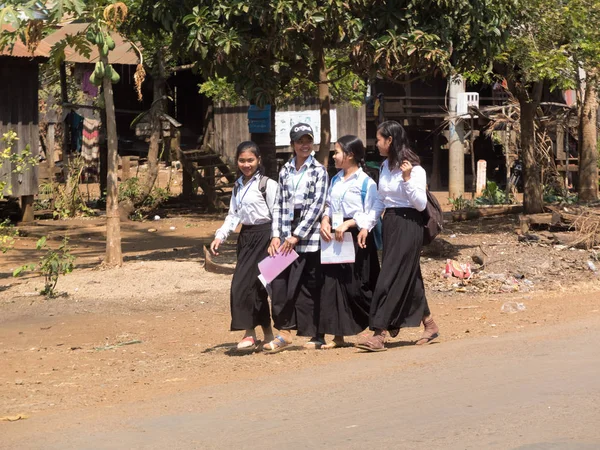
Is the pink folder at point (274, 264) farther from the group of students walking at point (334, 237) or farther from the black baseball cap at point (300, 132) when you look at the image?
the black baseball cap at point (300, 132)

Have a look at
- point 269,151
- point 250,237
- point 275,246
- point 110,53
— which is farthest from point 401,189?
point 110,53

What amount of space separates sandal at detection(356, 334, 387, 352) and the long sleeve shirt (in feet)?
2.88

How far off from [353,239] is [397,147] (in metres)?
0.79

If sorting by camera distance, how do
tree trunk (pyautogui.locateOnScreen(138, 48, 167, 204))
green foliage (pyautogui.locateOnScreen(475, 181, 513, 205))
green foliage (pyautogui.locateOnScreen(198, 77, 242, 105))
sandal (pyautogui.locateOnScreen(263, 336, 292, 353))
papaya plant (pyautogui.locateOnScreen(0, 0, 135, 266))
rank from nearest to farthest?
sandal (pyautogui.locateOnScreen(263, 336, 292, 353))
papaya plant (pyautogui.locateOnScreen(0, 0, 135, 266))
green foliage (pyautogui.locateOnScreen(475, 181, 513, 205))
green foliage (pyautogui.locateOnScreen(198, 77, 242, 105))
tree trunk (pyautogui.locateOnScreen(138, 48, 167, 204))

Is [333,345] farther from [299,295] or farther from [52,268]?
[52,268]

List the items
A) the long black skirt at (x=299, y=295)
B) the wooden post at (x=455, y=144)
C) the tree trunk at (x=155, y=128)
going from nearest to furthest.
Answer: the long black skirt at (x=299, y=295) → the tree trunk at (x=155, y=128) → the wooden post at (x=455, y=144)

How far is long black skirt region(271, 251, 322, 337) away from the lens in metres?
7.59

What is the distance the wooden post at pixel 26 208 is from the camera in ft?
66.5

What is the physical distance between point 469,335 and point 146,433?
3.85m

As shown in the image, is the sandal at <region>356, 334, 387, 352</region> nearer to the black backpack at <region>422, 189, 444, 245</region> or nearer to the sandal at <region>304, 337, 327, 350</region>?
the sandal at <region>304, 337, 327, 350</region>

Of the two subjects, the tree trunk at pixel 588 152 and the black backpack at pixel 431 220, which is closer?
the black backpack at pixel 431 220

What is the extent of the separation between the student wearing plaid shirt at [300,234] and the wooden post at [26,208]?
13.9 meters

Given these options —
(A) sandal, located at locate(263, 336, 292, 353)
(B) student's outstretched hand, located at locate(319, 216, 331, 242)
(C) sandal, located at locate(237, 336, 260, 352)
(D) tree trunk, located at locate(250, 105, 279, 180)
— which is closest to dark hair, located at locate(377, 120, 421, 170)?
(B) student's outstretched hand, located at locate(319, 216, 331, 242)

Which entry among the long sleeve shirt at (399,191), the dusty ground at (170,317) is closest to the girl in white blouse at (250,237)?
the dusty ground at (170,317)
